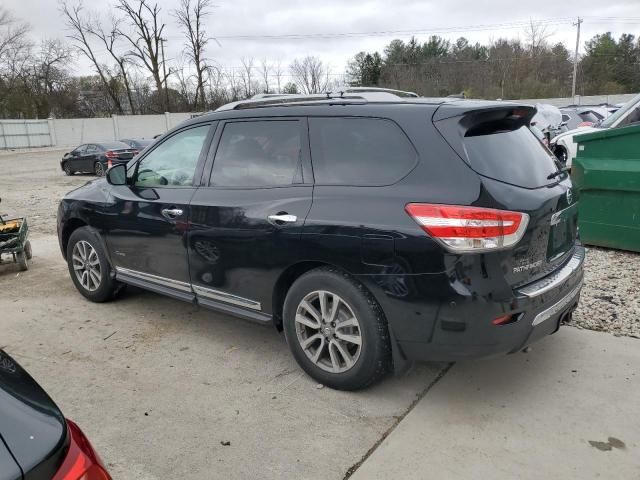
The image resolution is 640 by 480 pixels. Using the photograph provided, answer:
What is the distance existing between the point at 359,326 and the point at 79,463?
1.88 m

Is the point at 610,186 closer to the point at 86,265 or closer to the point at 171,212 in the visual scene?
the point at 171,212

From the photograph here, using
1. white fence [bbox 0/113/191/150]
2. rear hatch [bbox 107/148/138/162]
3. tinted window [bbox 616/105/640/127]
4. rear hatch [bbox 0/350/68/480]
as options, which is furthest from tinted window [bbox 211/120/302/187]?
white fence [bbox 0/113/191/150]

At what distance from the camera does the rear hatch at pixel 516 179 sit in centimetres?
282

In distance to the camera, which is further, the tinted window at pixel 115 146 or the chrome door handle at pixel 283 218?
the tinted window at pixel 115 146

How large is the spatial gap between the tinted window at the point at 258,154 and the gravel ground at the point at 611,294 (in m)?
2.65

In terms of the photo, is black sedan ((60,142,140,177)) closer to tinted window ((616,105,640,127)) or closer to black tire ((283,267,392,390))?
tinted window ((616,105,640,127))

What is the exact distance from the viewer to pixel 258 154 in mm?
3682

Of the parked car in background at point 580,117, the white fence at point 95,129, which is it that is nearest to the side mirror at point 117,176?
the parked car in background at point 580,117

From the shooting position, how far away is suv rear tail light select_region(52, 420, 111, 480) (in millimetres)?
1396

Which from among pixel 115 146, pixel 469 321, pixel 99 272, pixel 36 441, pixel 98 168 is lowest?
pixel 98 168

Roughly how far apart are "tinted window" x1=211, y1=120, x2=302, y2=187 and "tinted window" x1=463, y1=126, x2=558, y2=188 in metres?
1.14

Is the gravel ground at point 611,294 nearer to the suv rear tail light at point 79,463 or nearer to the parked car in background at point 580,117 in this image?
the suv rear tail light at point 79,463

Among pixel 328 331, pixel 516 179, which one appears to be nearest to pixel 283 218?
pixel 328 331

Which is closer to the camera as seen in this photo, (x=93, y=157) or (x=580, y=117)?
(x=580, y=117)
